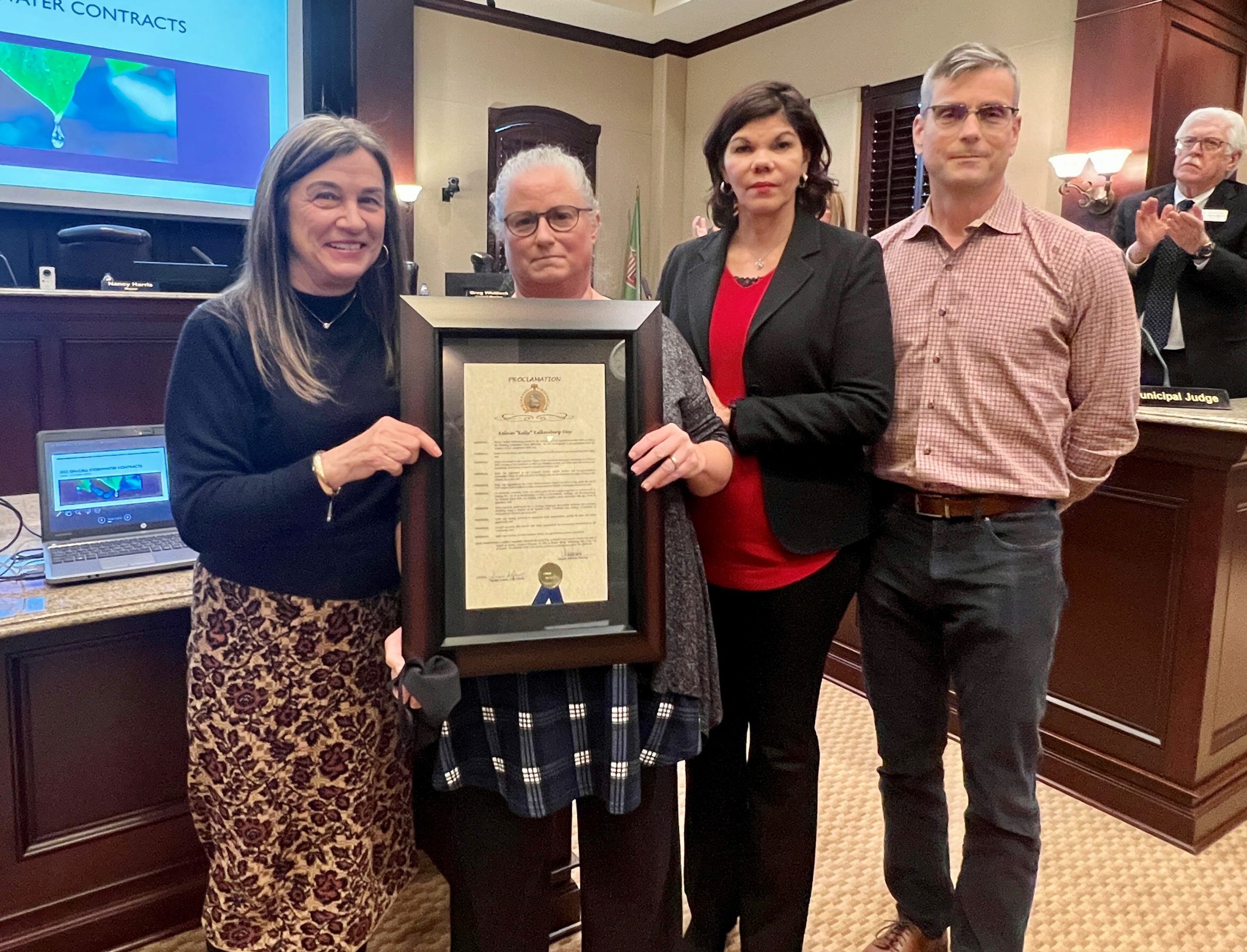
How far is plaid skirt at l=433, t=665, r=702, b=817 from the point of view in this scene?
1.19m

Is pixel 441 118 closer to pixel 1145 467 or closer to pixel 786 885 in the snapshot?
pixel 1145 467

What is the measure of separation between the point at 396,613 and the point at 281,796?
1.03 feet

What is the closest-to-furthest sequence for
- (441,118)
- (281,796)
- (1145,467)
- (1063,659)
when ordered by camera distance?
(281,796) < (1145,467) < (1063,659) < (441,118)

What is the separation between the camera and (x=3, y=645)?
5.06 feet

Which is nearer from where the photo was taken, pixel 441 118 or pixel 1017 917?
pixel 1017 917

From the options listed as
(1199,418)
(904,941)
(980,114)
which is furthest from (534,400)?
(1199,418)

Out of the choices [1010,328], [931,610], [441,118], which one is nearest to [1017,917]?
[931,610]

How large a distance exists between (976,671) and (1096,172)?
13.7 feet

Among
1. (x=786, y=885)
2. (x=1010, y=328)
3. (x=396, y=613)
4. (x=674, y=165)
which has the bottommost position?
(x=786, y=885)

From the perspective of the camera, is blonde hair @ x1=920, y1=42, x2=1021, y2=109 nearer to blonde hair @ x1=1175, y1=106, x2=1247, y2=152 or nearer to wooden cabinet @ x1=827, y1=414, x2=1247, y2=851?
wooden cabinet @ x1=827, y1=414, x2=1247, y2=851

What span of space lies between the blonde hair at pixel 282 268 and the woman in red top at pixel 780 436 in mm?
596

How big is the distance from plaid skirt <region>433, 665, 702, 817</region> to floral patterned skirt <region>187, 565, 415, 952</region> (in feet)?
0.79

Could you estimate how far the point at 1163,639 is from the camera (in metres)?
2.30

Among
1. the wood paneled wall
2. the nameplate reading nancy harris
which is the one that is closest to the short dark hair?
the nameplate reading nancy harris
